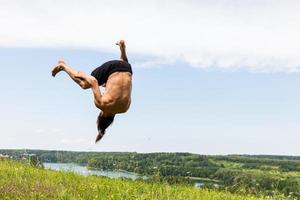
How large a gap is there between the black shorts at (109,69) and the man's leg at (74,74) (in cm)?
48

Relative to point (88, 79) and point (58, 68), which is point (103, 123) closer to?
point (88, 79)

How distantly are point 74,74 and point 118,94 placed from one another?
122 centimetres

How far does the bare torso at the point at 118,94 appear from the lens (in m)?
9.59

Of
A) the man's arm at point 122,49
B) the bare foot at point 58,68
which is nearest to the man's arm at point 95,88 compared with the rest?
the bare foot at point 58,68

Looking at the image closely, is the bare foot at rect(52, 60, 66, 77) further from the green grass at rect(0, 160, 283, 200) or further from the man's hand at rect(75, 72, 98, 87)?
the green grass at rect(0, 160, 283, 200)

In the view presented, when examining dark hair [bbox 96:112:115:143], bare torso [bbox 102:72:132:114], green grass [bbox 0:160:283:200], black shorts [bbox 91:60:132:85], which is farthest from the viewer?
black shorts [bbox 91:60:132:85]

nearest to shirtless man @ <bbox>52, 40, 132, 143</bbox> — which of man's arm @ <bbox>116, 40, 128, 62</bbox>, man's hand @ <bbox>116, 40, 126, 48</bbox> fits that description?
man's arm @ <bbox>116, 40, 128, 62</bbox>

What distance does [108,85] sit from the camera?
9.98 meters

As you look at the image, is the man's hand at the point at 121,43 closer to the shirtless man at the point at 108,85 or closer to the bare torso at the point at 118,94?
the shirtless man at the point at 108,85

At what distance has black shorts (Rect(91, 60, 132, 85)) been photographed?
10.4 m

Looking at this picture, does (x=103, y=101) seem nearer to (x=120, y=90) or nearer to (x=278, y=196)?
(x=120, y=90)

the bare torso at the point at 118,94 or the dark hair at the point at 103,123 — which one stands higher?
the bare torso at the point at 118,94

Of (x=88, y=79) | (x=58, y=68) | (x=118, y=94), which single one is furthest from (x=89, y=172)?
(x=118, y=94)

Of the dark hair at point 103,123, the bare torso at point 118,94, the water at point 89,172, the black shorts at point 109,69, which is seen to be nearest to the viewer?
the bare torso at point 118,94
